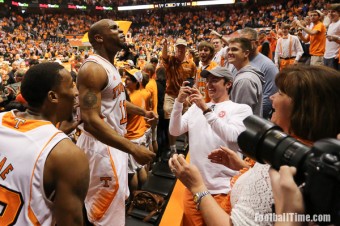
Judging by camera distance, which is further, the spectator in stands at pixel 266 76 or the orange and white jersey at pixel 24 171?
the spectator in stands at pixel 266 76

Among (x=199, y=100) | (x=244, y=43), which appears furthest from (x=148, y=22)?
(x=199, y=100)

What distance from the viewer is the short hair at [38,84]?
157 centimetres

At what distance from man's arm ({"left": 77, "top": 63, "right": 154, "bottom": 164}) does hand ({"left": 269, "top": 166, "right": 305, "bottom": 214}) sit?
Answer: 1.29m

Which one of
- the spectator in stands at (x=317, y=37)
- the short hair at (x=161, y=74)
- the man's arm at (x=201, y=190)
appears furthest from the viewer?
the spectator in stands at (x=317, y=37)

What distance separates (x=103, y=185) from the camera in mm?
2463

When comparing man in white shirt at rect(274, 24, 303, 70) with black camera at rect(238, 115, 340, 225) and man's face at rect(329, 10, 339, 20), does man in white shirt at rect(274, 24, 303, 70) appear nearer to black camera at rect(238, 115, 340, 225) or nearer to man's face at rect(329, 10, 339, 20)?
man's face at rect(329, 10, 339, 20)

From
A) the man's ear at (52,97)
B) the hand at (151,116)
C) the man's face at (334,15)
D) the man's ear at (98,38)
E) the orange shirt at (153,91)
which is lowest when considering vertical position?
the orange shirt at (153,91)

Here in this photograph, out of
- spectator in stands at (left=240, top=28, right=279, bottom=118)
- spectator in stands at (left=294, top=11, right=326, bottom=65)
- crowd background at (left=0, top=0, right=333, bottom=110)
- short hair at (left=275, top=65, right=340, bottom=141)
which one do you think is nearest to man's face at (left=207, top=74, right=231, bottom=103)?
spectator in stands at (left=240, top=28, right=279, bottom=118)

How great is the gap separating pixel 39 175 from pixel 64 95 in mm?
451

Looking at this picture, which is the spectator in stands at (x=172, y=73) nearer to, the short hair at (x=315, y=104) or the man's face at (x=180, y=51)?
the man's face at (x=180, y=51)

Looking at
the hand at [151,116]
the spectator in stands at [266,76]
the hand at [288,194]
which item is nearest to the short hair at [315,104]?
the hand at [288,194]

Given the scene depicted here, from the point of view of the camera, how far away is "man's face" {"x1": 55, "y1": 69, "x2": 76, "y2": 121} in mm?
1621

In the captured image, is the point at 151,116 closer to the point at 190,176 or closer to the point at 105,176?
the point at 105,176

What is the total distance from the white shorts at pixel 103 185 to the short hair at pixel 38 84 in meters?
0.96
